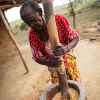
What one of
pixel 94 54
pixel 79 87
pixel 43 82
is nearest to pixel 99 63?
pixel 94 54

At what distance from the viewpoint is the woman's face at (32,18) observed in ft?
3.83

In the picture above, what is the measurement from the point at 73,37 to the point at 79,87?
0.66 meters

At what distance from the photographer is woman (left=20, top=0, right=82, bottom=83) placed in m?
1.17

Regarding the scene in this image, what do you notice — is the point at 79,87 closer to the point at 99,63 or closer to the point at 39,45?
the point at 39,45

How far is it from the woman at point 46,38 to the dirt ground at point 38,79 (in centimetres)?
128

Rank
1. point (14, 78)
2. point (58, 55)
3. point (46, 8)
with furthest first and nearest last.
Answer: point (14, 78) → point (58, 55) → point (46, 8)

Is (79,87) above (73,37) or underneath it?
underneath

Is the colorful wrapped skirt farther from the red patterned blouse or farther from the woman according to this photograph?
the red patterned blouse

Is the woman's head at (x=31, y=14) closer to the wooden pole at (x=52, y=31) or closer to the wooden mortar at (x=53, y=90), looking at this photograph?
the wooden pole at (x=52, y=31)

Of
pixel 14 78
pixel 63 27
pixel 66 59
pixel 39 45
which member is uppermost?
pixel 63 27

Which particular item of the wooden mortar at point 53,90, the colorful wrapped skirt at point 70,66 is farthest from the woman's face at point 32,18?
the wooden mortar at point 53,90

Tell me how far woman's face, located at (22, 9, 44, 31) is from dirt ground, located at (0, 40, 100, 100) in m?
2.02

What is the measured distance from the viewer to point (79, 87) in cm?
128

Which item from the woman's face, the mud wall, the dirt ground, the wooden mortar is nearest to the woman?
the woman's face
